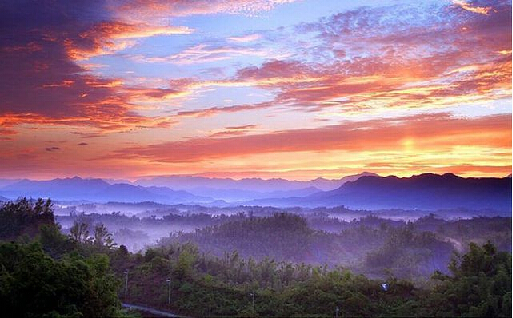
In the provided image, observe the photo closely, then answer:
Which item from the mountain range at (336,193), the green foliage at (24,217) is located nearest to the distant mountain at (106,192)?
the mountain range at (336,193)

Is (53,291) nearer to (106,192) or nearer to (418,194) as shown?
(418,194)

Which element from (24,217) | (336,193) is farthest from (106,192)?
(24,217)

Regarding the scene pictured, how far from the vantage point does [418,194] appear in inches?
3826

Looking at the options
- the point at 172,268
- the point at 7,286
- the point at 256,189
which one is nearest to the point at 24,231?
the point at 172,268

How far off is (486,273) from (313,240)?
42.4 metres

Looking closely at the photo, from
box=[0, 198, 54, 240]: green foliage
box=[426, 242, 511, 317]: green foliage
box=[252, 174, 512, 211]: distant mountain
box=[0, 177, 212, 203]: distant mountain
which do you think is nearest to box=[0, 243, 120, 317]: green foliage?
box=[426, 242, 511, 317]: green foliage

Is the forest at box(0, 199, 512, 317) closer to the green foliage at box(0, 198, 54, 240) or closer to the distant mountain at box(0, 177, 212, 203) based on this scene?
the green foliage at box(0, 198, 54, 240)

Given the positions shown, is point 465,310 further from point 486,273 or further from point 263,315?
point 263,315

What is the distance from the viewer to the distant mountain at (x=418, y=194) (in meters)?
62.5

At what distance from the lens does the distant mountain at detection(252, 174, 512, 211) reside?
205 feet

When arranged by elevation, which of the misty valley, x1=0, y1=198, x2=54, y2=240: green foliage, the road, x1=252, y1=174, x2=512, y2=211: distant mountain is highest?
x1=252, y1=174, x2=512, y2=211: distant mountain

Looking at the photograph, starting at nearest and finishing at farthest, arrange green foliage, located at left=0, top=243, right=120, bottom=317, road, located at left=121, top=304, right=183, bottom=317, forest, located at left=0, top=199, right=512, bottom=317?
green foliage, located at left=0, top=243, right=120, bottom=317 → forest, located at left=0, top=199, right=512, bottom=317 → road, located at left=121, top=304, right=183, bottom=317

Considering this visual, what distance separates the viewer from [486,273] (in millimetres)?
→ 15750

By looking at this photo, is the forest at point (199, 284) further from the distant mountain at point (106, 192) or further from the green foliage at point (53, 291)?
the distant mountain at point (106, 192)
